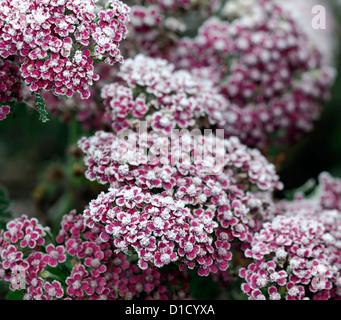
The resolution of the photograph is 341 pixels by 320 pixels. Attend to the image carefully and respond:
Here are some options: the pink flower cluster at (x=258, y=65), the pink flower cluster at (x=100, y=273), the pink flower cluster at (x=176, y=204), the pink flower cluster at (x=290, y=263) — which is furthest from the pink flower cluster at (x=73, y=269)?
the pink flower cluster at (x=258, y=65)

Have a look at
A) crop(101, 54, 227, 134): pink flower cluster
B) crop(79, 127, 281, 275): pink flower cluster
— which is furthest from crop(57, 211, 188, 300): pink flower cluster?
crop(101, 54, 227, 134): pink flower cluster

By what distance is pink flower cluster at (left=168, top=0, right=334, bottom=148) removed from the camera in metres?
2.63

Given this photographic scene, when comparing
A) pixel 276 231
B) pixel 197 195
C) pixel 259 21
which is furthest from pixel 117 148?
pixel 259 21

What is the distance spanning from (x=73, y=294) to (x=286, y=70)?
1702 mm

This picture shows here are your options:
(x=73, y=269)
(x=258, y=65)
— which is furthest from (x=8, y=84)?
(x=258, y=65)

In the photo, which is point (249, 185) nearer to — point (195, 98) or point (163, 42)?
point (195, 98)

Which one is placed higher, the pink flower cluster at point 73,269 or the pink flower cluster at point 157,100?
the pink flower cluster at point 157,100

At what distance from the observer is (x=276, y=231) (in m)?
1.87

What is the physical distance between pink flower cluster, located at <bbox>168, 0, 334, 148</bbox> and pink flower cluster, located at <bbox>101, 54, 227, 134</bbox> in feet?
1.44

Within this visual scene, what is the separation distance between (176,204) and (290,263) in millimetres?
475

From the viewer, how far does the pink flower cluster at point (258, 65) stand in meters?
2.63

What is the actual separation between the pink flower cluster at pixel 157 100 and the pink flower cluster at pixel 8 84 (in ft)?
1.20

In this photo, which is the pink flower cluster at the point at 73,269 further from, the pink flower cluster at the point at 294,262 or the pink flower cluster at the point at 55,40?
the pink flower cluster at the point at 55,40

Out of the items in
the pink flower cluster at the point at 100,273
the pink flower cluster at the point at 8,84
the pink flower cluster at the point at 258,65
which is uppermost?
the pink flower cluster at the point at 258,65
